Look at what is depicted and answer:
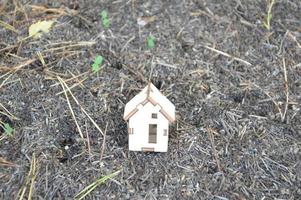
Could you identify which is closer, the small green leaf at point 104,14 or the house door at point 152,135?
the house door at point 152,135

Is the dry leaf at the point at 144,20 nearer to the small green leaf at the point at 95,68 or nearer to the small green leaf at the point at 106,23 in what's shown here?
the small green leaf at the point at 106,23

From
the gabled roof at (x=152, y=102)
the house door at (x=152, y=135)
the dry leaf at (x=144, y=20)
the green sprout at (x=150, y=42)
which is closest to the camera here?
the gabled roof at (x=152, y=102)

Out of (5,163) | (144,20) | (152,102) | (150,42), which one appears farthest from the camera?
(144,20)

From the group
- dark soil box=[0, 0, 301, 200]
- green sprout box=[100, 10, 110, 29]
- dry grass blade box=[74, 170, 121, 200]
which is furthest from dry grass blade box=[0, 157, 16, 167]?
green sprout box=[100, 10, 110, 29]

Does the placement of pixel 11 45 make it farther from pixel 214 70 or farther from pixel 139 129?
pixel 214 70

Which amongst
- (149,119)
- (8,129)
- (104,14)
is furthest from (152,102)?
(104,14)

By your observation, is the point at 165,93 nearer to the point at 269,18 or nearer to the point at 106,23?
the point at 106,23

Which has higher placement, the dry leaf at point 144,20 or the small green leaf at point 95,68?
the dry leaf at point 144,20

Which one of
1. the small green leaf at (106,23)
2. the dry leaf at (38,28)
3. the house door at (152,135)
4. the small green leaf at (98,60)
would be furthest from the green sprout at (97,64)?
the house door at (152,135)
